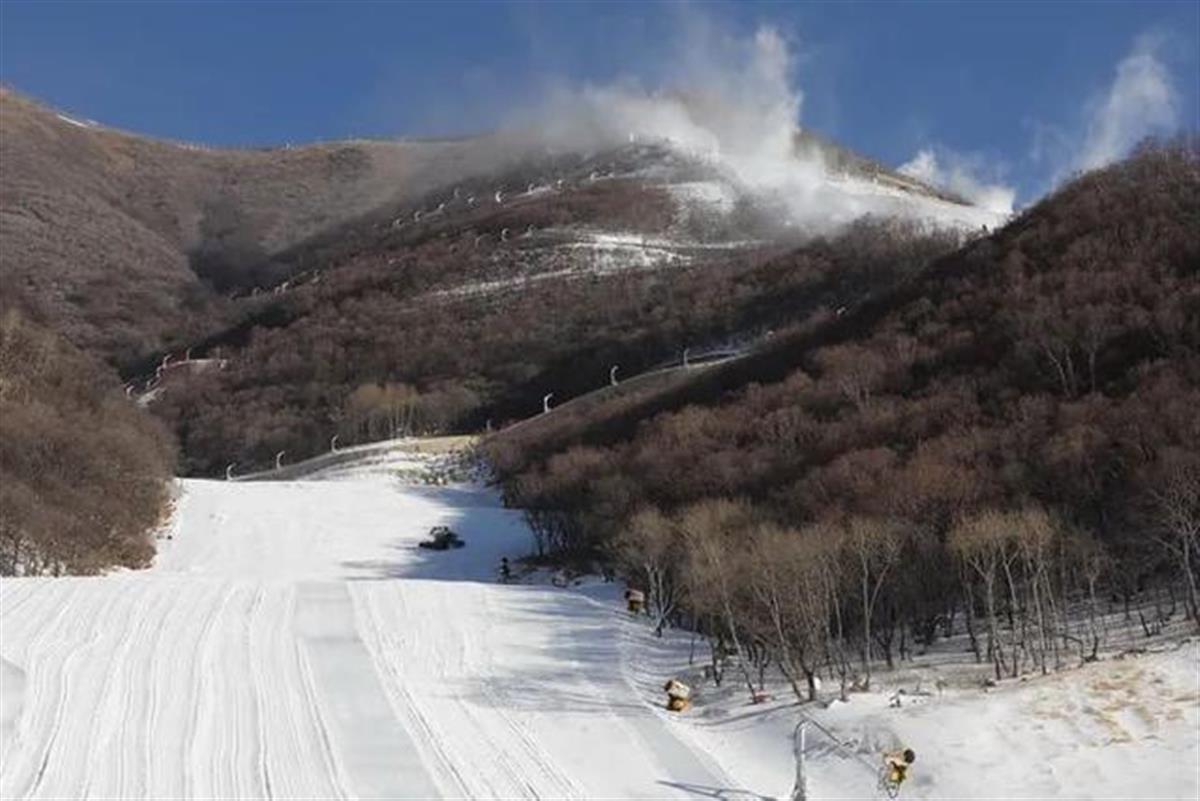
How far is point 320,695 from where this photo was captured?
15.6 metres

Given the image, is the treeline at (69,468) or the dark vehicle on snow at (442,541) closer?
the treeline at (69,468)

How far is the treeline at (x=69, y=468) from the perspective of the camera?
2541 centimetres

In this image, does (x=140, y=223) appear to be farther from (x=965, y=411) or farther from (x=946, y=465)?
(x=946, y=465)

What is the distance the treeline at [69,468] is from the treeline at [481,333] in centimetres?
2398

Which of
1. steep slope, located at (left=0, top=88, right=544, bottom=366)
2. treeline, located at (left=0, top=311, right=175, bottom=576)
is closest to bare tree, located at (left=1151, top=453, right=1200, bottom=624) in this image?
treeline, located at (left=0, top=311, right=175, bottom=576)

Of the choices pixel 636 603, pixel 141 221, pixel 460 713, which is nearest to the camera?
pixel 460 713

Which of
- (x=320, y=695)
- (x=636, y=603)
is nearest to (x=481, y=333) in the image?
(x=636, y=603)

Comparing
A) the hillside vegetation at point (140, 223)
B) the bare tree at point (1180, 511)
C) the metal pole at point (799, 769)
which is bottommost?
the metal pole at point (799, 769)

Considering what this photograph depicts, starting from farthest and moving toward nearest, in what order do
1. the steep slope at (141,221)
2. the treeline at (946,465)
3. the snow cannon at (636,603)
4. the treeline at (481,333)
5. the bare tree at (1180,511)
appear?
the steep slope at (141,221), the treeline at (481,333), the snow cannon at (636,603), the treeline at (946,465), the bare tree at (1180,511)

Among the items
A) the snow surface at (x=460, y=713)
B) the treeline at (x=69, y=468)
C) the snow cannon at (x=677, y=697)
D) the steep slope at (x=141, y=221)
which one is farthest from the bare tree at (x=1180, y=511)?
the steep slope at (x=141, y=221)

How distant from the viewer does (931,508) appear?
21422 millimetres

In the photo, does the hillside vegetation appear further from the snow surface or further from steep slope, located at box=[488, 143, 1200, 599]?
the snow surface

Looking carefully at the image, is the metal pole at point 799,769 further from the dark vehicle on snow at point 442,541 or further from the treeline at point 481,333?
the treeline at point 481,333

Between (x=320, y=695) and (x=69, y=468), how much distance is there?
18058 mm
